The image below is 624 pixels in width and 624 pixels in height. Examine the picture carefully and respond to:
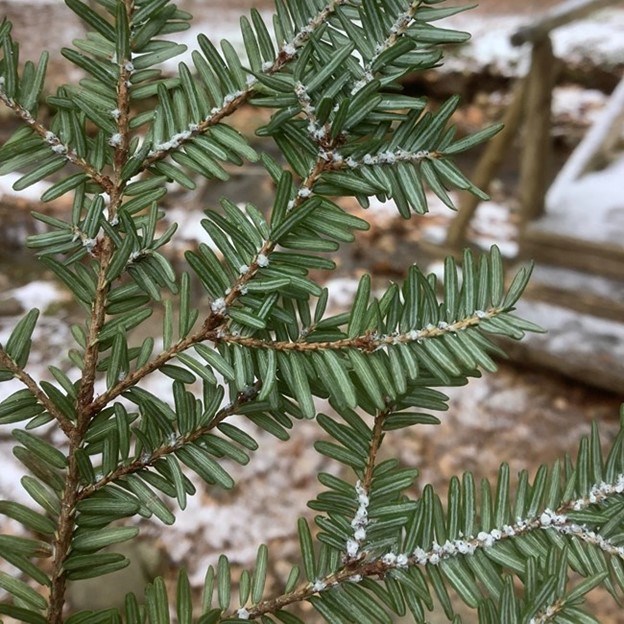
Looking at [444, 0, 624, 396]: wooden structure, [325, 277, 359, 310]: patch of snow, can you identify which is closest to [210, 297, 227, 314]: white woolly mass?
[444, 0, 624, 396]: wooden structure

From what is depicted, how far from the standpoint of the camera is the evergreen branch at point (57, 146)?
0.37 metres

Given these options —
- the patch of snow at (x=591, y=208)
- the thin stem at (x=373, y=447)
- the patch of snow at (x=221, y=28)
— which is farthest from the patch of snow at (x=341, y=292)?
the patch of snow at (x=221, y=28)

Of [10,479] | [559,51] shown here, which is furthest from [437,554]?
[559,51]

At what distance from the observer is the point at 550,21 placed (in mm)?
2029

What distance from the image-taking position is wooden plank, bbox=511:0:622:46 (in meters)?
1.98

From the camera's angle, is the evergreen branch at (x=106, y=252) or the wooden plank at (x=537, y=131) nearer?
the evergreen branch at (x=106, y=252)

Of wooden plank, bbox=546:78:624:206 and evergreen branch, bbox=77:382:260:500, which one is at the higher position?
wooden plank, bbox=546:78:624:206

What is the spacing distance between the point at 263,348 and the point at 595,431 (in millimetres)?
224

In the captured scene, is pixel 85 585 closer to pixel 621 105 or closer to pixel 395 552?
pixel 395 552

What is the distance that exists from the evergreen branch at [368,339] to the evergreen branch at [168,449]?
3cm

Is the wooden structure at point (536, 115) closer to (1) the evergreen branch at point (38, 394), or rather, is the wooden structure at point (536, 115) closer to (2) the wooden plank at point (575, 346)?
(2) the wooden plank at point (575, 346)

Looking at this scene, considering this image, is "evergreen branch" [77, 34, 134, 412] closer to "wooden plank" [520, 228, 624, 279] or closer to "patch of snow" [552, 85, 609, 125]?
"wooden plank" [520, 228, 624, 279]

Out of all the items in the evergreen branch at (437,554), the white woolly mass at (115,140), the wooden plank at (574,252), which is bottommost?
the evergreen branch at (437,554)

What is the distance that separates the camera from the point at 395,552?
38cm
